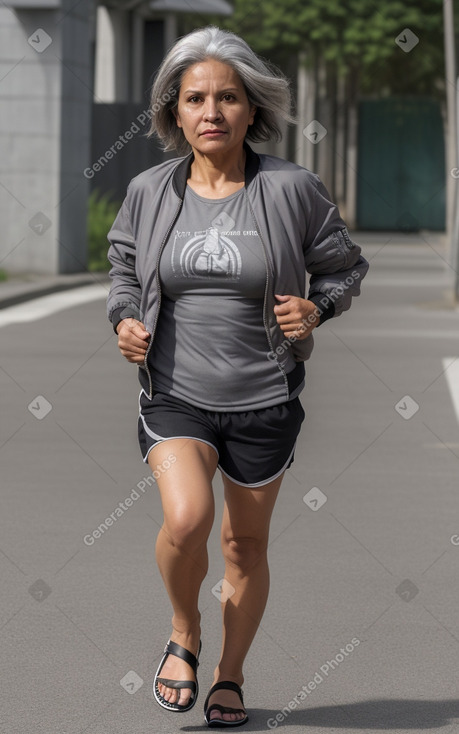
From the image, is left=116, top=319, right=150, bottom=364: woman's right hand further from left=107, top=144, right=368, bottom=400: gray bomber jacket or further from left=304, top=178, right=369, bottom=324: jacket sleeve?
left=304, top=178, right=369, bottom=324: jacket sleeve

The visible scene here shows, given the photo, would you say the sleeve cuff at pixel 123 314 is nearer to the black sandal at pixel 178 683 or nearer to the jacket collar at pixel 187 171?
the jacket collar at pixel 187 171

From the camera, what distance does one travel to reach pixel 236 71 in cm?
438

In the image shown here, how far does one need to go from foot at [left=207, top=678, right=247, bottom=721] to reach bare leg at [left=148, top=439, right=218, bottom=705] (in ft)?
0.28

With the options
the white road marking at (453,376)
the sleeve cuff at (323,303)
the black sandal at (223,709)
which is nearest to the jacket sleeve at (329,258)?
the sleeve cuff at (323,303)

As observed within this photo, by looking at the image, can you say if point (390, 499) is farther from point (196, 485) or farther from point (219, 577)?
point (196, 485)

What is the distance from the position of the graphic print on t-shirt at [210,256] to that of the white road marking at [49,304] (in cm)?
1270

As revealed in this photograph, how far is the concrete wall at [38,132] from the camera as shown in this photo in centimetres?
2444

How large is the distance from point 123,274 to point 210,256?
40 centimetres

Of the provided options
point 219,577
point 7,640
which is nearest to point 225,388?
point 7,640

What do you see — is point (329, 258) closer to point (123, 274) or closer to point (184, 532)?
point (123, 274)

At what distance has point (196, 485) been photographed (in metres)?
4.23

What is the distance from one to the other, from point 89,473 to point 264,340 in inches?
167

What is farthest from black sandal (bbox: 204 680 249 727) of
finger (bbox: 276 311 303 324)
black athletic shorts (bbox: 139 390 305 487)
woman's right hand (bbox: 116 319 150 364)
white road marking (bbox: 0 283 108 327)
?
white road marking (bbox: 0 283 108 327)

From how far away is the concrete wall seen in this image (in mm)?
24438
